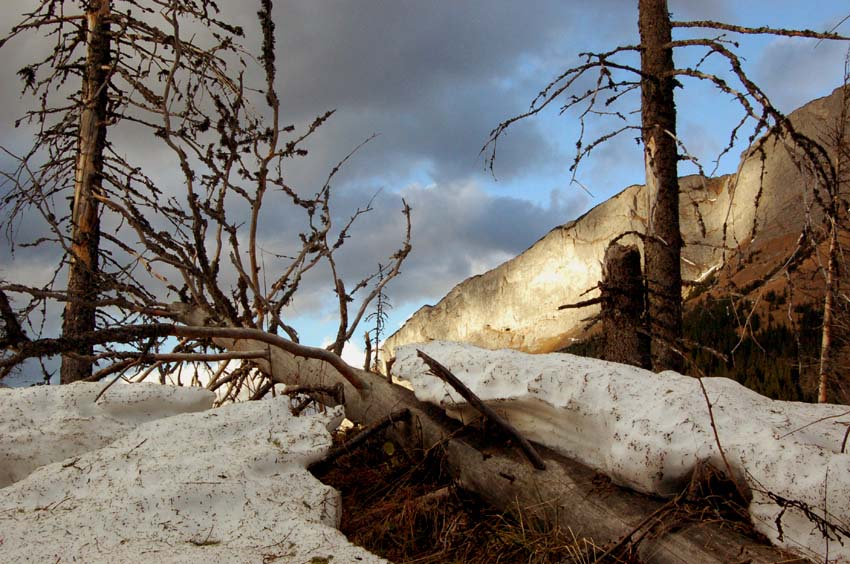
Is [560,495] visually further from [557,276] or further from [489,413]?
[557,276]

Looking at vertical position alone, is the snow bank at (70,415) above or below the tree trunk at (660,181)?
below

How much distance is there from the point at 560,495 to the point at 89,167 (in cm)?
677

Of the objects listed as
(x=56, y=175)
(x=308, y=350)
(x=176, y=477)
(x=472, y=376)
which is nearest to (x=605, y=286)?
(x=472, y=376)

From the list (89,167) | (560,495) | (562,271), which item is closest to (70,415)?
(560,495)

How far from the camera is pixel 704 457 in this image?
8.74 ft

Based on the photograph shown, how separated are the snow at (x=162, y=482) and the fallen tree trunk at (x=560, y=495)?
503mm

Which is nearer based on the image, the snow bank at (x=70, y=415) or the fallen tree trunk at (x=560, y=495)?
the fallen tree trunk at (x=560, y=495)

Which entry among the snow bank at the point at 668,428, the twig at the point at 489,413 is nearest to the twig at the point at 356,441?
the snow bank at the point at 668,428

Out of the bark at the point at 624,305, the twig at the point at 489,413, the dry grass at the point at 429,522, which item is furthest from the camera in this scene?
the bark at the point at 624,305

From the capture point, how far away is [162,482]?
117 inches

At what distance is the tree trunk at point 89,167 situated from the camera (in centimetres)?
719

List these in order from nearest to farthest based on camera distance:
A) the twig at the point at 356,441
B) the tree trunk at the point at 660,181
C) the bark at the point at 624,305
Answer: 1. the twig at the point at 356,441
2. the bark at the point at 624,305
3. the tree trunk at the point at 660,181

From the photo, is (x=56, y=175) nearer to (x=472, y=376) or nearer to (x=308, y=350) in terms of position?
(x=308, y=350)

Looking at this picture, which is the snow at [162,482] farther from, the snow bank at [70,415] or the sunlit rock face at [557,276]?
the sunlit rock face at [557,276]
